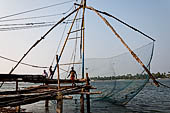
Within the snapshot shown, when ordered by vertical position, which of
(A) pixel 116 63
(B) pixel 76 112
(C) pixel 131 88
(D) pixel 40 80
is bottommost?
(B) pixel 76 112

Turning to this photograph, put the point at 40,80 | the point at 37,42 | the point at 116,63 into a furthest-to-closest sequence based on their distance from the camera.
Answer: the point at 116,63
the point at 37,42
the point at 40,80

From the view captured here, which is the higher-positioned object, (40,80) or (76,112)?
(40,80)

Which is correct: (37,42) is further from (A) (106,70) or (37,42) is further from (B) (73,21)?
(A) (106,70)

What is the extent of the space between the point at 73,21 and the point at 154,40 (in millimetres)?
4878

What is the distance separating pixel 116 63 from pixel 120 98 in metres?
2.42

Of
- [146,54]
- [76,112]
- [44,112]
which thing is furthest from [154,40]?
[44,112]

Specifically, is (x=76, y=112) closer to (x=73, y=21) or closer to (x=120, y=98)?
(x=120, y=98)

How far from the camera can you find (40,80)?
8.41m

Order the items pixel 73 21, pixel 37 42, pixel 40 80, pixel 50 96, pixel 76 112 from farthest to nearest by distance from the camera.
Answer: pixel 76 112
pixel 73 21
pixel 37 42
pixel 40 80
pixel 50 96

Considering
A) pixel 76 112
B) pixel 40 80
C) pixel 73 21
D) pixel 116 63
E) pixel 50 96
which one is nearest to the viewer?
pixel 50 96

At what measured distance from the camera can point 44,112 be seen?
41.1 ft

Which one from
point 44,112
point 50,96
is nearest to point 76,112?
point 44,112

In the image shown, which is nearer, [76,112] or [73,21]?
[73,21]

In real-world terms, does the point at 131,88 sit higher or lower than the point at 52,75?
lower
